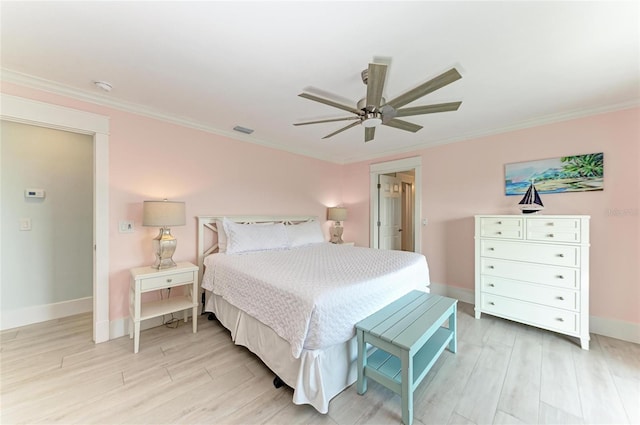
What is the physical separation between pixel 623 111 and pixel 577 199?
93 cm

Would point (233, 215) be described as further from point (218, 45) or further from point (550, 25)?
point (550, 25)

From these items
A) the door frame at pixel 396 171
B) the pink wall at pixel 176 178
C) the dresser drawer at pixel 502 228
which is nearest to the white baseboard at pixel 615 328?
the dresser drawer at pixel 502 228

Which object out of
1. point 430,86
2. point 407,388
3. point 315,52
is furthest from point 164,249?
point 430,86

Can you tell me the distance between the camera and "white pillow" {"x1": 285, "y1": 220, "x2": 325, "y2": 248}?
358 centimetres

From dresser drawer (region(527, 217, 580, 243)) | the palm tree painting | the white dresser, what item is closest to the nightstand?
the white dresser

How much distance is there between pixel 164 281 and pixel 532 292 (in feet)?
12.5

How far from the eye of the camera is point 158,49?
5.53 ft

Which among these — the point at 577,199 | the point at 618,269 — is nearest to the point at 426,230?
the point at 577,199

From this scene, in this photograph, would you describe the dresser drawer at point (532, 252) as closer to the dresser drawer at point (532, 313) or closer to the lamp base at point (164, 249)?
the dresser drawer at point (532, 313)

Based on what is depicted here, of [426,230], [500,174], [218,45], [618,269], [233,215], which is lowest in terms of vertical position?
[618,269]

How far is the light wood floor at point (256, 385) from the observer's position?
5.00 feet

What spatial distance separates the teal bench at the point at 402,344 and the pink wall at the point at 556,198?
1814mm

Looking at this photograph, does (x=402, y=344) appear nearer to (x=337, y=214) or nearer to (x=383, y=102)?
(x=383, y=102)

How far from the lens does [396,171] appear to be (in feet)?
13.9
